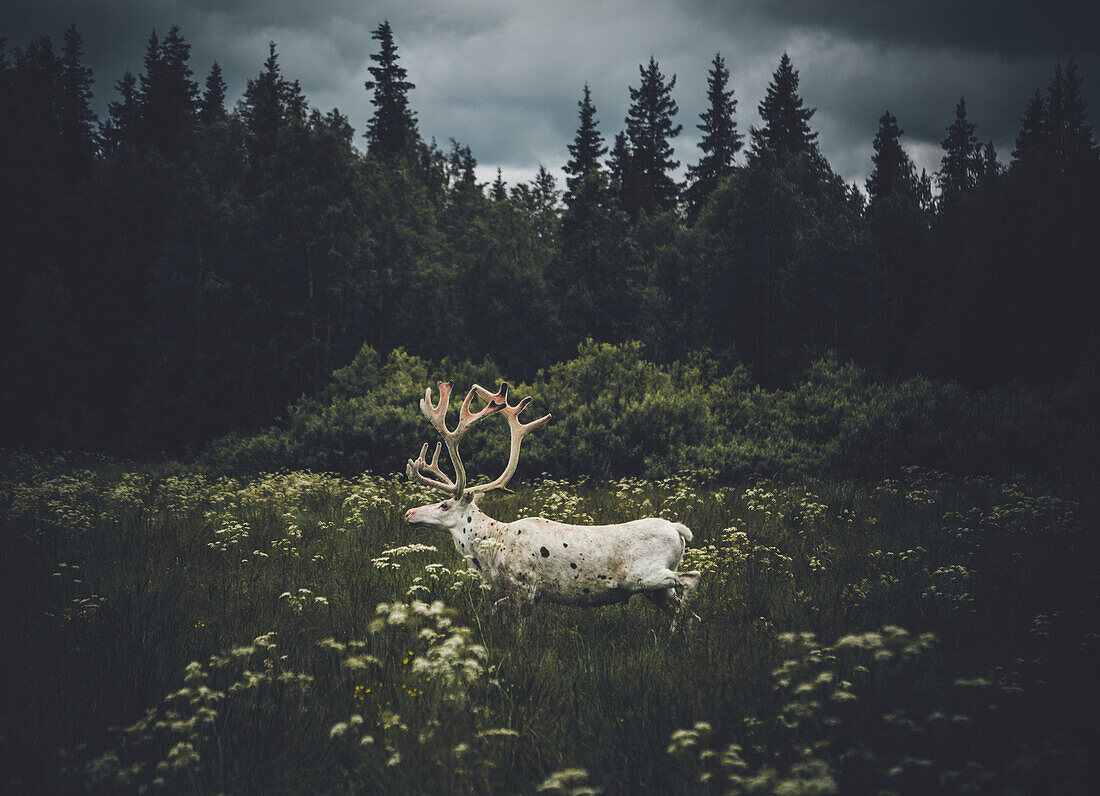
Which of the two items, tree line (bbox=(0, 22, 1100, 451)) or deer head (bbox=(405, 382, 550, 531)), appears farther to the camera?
tree line (bbox=(0, 22, 1100, 451))

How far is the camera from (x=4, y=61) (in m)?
29.4

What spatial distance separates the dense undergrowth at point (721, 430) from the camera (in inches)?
519

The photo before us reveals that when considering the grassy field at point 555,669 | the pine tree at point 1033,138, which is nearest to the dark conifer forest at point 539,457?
the grassy field at point 555,669

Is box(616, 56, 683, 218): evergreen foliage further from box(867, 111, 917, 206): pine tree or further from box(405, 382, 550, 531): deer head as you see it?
box(405, 382, 550, 531): deer head

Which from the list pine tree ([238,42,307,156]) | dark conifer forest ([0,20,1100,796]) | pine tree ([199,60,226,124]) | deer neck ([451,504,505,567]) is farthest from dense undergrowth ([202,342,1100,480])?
pine tree ([199,60,226,124])

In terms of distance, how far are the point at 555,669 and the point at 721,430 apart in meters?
11.6

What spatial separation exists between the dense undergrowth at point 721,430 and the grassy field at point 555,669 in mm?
5182

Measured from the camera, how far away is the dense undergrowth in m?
13.2

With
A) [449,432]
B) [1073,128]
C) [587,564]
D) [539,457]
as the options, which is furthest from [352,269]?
[1073,128]

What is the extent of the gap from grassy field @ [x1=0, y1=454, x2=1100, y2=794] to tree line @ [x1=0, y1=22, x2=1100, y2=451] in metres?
20.3

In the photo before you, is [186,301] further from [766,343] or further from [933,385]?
[933,385]

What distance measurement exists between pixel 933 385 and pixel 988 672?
567 inches

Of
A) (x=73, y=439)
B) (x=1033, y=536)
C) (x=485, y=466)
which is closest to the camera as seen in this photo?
(x=1033, y=536)

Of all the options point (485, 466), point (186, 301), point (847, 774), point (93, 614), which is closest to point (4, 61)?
point (186, 301)
